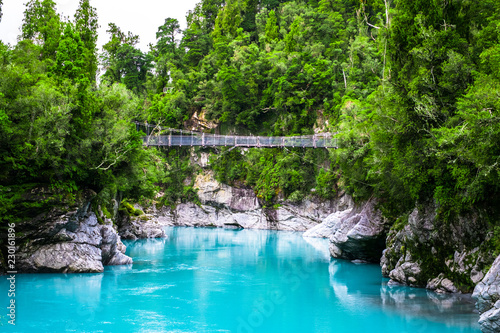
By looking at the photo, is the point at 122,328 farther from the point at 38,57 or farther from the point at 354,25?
the point at 354,25

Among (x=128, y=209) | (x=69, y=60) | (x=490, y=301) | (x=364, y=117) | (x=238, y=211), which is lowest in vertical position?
(x=238, y=211)

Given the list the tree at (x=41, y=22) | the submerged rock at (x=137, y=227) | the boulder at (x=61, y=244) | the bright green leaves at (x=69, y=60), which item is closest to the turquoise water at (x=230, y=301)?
the boulder at (x=61, y=244)

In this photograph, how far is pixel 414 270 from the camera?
1214cm

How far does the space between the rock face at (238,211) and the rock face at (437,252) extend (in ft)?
51.5

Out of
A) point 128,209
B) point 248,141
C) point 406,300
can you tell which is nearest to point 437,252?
point 406,300

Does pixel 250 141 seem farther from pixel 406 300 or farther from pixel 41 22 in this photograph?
pixel 406 300

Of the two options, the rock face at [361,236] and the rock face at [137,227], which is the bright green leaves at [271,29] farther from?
the rock face at [361,236]

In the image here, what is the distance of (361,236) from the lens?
15.9 m

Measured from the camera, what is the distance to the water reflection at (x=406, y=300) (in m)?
9.31

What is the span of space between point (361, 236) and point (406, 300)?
4.85 m

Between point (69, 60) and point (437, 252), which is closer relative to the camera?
point (437, 252)

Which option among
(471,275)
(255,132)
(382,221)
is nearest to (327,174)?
(255,132)

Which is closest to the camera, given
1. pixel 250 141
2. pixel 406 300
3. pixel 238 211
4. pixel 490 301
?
pixel 490 301

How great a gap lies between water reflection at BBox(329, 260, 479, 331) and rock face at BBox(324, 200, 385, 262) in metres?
1.66
